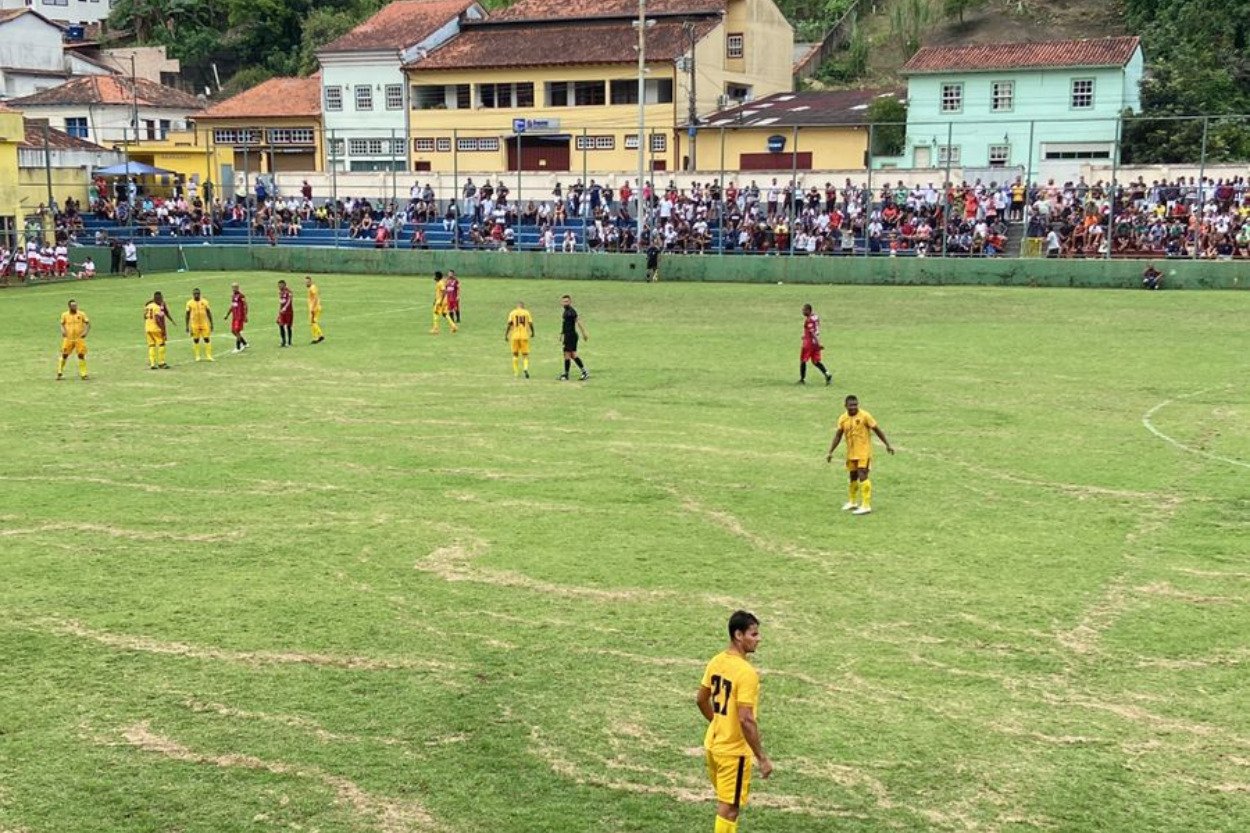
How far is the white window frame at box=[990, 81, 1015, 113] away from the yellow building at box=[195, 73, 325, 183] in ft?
124

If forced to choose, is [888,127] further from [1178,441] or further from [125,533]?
[125,533]

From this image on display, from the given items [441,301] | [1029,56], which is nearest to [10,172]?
[441,301]

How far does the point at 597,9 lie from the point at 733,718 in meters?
71.0

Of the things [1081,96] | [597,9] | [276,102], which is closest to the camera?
[1081,96]

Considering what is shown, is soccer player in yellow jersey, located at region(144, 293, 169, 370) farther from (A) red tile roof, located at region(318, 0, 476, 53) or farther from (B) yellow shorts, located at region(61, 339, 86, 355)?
(A) red tile roof, located at region(318, 0, 476, 53)

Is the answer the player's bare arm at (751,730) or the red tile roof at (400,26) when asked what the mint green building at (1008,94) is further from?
the player's bare arm at (751,730)

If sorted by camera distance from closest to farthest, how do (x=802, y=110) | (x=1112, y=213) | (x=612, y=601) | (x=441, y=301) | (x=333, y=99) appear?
(x=612, y=601) < (x=441, y=301) < (x=1112, y=213) < (x=802, y=110) < (x=333, y=99)

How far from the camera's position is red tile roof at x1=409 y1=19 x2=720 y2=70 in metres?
68.4

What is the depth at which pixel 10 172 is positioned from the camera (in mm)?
55312

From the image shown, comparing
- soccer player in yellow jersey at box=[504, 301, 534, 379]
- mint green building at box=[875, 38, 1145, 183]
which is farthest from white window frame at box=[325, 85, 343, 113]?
soccer player in yellow jersey at box=[504, 301, 534, 379]

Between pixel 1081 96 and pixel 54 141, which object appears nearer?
pixel 1081 96

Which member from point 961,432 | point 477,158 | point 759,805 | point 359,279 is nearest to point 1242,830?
point 759,805

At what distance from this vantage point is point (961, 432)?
71.5 ft

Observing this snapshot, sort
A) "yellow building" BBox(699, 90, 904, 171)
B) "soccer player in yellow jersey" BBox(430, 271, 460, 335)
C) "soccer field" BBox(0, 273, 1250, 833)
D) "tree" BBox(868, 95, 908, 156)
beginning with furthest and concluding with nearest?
"tree" BBox(868, 95, 908, 156) → "yellow building" BBox(699, 90, 904, 171) → "soccer player in yellow jersey" BBox(430, 271, 460, 335) → "soccer field" BBox(0, 273, 1250, 833)
